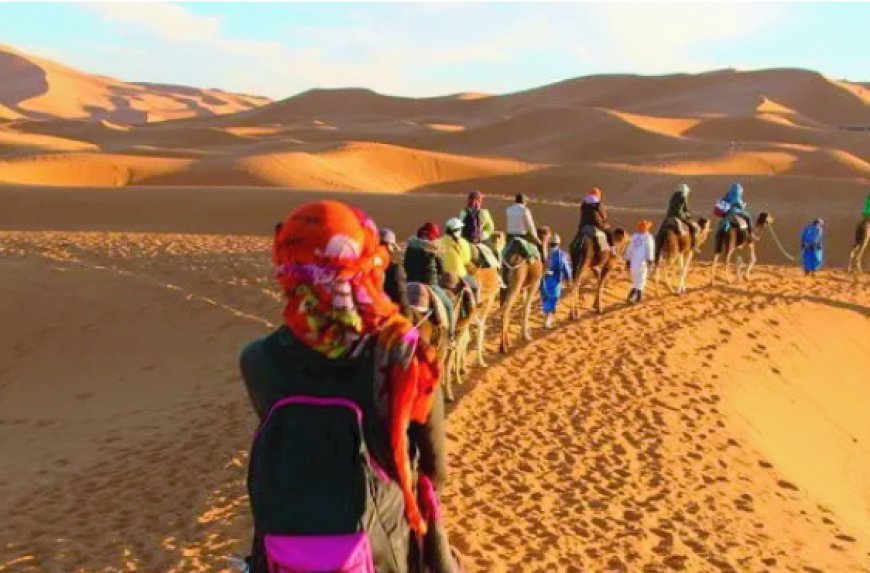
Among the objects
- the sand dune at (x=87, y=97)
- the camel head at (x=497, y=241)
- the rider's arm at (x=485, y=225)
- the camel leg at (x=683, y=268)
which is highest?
the sand dune at (x=87, y=97)

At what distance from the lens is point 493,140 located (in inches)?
2446

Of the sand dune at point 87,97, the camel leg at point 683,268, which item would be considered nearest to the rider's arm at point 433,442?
the camel leg at point 683,268

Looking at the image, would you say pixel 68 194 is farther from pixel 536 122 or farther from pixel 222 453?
pixel 536 122

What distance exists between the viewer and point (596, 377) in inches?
440

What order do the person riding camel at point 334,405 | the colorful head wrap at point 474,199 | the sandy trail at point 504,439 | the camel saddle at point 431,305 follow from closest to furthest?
the person riding camel at point 334,405, the sandy trail at point 504,439, the camel saddle at point 431,305, the colorful head wrap at point 474,199

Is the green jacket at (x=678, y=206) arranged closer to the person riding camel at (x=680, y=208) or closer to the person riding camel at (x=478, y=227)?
the person riding camel at (x=680, y=208)

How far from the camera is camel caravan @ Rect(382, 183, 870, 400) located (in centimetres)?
763

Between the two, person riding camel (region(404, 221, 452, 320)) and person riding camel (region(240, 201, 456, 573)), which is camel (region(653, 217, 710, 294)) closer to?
person riding camel (region(404, 221, 452, 320))

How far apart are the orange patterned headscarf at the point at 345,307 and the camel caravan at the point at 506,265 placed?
69.1 inches

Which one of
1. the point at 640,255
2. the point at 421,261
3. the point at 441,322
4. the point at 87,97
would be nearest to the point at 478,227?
the point at 421,261

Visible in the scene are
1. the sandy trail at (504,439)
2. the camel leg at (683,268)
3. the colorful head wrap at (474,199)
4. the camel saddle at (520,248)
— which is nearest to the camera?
the sandy trail at (504,439)

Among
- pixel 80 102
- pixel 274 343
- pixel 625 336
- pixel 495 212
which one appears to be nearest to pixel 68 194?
pixel 495 212

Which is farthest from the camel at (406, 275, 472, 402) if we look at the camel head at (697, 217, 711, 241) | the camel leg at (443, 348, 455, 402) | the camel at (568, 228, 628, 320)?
the camel head at (697, 217, 711, 241)

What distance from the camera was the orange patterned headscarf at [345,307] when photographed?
2574 millimetres
